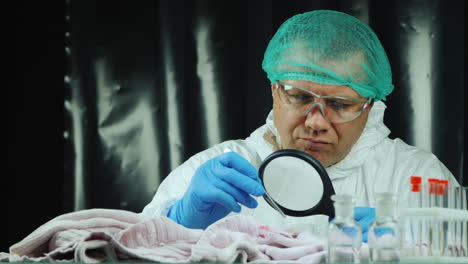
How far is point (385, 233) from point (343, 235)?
0.24 feet

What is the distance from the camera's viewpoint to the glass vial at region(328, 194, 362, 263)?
1.17 meters

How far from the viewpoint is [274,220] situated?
237 centimetres

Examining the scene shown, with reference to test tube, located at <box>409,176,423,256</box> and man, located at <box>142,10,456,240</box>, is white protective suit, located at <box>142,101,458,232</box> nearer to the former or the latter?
man, located at <box>142,10,456,240</box>

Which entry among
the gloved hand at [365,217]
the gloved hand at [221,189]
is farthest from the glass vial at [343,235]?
the gloved hand at [221,189]

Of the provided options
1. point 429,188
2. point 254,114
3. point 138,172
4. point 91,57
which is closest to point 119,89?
point 91,57

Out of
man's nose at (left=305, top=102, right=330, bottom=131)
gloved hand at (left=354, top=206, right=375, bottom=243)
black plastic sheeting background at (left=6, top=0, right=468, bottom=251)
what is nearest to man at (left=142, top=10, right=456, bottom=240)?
man's nose at (left=305, top=102, right=330, bottom=131)

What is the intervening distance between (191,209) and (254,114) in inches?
35.1

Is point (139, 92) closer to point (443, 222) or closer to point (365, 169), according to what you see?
point (365, 169)

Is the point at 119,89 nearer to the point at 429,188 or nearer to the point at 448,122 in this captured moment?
the point at 448,122

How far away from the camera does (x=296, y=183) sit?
173 centimetres

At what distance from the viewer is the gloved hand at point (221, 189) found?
5.71ft

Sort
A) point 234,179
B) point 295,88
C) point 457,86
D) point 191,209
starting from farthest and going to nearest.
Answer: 1. point 457,86
2. point 295,88
3. point 191,209
4. point 234,179

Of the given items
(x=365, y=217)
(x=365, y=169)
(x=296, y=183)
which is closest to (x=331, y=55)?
(x=365, y=169)

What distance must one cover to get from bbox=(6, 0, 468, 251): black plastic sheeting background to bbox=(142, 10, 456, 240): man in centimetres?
28
